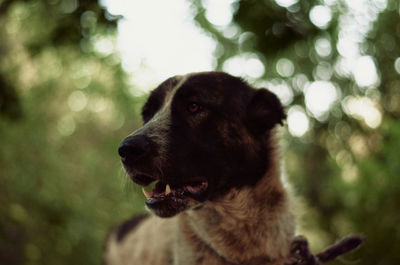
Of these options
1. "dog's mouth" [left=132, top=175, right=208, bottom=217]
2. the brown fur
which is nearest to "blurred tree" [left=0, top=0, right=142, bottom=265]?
the brown fur

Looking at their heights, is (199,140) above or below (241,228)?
above

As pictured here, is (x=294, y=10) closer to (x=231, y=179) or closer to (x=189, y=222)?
(x=231, y=179)

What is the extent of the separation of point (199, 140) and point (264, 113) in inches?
24.5

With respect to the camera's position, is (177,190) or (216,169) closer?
(177,190)

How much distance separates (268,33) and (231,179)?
1293mm

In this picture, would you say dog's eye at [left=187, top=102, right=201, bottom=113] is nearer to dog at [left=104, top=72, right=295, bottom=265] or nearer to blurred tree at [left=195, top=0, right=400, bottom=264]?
dog at [left=104, top=72, right=295, bottom=265]

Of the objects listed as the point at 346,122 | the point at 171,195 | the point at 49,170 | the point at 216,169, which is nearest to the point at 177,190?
the point at 171,195

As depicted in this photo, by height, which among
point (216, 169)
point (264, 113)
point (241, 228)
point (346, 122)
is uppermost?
point (264, 113)

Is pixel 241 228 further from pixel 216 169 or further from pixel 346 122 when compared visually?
pixel 346 122

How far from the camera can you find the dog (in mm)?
2545

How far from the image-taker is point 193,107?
281 centimetres

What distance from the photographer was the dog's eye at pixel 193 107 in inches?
110

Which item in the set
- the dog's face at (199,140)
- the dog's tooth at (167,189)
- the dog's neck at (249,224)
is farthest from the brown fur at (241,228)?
the dog's tooth at (167,189)

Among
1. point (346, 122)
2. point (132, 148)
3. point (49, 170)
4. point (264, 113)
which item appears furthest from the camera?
point (346, 122)
